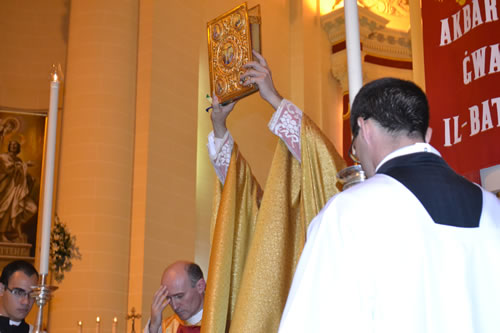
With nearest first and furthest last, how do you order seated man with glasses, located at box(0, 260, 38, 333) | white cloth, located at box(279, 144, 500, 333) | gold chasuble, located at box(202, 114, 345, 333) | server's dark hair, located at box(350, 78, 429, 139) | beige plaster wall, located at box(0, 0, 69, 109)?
white cloth, located at box(279, 144, 500, 333)
server's dark hair, located at box(350, 78, 429, 139)
gold chasuble, located at box(202, 114, 345, 333)
seated man with glasses, located at box(0, 260, 38, 333)
beige plaster wall, located at box(0, 0, 69, 109)

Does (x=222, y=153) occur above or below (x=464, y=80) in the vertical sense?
below

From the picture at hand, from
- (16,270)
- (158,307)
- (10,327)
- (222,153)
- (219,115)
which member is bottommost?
(10,327)

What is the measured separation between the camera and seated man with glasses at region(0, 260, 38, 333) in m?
4.53

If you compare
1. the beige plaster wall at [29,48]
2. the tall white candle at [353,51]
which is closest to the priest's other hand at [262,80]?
the tall white candle at [353,51]

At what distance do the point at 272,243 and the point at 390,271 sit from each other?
3.20 feet

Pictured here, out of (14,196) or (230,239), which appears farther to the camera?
(14,196)

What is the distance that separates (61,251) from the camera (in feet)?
24.2

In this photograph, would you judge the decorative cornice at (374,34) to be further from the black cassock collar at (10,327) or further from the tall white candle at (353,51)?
the tall white candle at (353,51)

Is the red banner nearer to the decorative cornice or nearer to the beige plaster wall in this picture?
the beige plaster wall

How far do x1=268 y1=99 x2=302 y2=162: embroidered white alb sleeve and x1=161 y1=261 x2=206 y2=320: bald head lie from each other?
2.08m

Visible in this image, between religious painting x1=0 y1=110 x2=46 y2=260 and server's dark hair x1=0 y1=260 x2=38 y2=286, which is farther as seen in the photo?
religious painting x1=0 y1=110 x2=46 y2=260

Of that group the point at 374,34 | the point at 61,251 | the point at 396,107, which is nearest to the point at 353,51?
the point at 396,107

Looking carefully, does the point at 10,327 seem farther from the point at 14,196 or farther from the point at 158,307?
the point at 14,196

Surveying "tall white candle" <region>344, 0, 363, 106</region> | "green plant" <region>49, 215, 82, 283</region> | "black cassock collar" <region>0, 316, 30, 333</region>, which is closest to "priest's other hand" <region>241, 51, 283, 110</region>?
"tall white candle" <region>344, 0, 363, 106</region>
